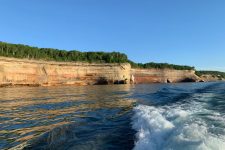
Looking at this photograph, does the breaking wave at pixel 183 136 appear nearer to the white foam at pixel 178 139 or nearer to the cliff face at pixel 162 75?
the white foam at pixel 178 139

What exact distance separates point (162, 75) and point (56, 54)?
48349 millimetres

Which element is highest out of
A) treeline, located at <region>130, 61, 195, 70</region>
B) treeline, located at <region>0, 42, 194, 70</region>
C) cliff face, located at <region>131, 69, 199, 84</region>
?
treeline, located at <region>0, 42, 194, 70</region>

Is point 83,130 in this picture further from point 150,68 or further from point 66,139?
point 150,68

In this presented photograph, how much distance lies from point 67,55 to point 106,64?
16015mm

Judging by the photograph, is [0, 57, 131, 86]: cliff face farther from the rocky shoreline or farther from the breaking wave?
the breaking wave

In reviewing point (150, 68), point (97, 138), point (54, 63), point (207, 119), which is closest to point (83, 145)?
point (97, 138)

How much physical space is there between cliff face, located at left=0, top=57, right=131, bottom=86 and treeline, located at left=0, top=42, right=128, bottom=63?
20.5 ft

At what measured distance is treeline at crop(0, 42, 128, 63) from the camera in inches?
3221

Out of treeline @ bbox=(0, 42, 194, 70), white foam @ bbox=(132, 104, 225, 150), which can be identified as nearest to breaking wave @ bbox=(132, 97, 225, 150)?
white foam @ bbox=(132, 104, 225, 150)

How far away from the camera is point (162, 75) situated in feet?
400

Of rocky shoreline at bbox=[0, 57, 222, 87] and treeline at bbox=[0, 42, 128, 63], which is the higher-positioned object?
treeline at bbox=[0, 42, 128, 63]

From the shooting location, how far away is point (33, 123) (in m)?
Result: 13.0

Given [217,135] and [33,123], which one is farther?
[33,123]

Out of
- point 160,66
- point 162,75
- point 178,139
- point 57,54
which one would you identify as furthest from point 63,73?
point 178,139
